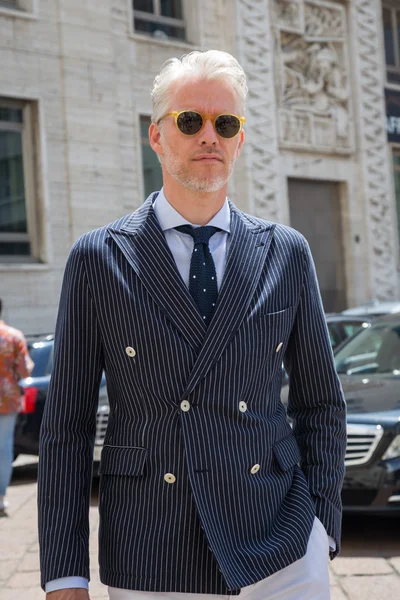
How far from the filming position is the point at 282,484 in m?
2.38

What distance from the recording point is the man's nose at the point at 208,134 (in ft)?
8.04

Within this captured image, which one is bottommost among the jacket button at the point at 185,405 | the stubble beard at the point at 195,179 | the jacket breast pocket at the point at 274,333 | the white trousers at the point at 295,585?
the white trousers at the point at 295,585

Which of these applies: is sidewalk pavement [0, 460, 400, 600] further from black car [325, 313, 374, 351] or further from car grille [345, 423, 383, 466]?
black car [325, 313, 374, 351]

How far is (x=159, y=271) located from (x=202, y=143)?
34 centimetres

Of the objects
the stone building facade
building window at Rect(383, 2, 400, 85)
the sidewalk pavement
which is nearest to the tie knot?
the sidewalk pavement

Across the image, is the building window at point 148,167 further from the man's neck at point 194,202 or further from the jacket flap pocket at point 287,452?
the jacket flap pocket at point 287,452

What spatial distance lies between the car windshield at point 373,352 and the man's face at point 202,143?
5866 millimetres

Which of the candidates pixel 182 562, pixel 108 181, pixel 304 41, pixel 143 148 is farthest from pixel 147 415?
pixel 304 41

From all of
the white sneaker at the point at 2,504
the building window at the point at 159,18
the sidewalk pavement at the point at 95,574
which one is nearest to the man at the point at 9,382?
the white sneaker at the point at 2,504

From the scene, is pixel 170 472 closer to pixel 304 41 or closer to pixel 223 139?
pixel 223 139

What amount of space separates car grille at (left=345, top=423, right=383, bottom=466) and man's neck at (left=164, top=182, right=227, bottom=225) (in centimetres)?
451

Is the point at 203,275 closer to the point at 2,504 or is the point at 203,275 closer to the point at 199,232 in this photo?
the point at 199,232

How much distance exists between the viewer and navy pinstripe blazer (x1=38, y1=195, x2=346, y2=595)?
88.1 inches

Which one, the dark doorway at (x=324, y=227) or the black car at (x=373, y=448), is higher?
the dark doorway at (x=324, y=227)
